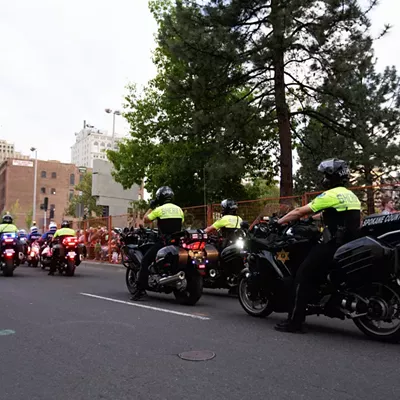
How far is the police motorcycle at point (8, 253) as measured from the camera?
12930 mm

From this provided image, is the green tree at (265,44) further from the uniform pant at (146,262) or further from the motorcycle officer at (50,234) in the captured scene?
the uniform pant at (146,262)

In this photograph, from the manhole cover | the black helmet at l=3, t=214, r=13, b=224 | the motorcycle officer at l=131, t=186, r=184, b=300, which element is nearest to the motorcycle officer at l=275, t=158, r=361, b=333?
the manhole cover

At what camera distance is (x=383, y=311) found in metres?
5.03

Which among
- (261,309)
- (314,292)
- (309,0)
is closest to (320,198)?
(314,292)

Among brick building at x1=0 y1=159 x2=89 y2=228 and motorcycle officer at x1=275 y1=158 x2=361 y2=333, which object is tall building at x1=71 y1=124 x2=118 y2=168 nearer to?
brick building at x1=0 y1=159 x2=89 y2=228

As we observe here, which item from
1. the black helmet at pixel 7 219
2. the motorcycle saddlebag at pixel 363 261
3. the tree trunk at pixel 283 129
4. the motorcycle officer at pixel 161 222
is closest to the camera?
the motorcycle saddlebag at pixel 363 261

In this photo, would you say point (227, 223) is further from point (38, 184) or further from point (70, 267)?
point (38, 184)

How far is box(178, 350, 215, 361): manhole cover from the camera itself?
4.55 meters

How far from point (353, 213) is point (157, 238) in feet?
13.0

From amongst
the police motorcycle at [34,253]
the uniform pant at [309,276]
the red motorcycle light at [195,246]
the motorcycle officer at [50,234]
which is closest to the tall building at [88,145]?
the police motorcycle at [34,253]

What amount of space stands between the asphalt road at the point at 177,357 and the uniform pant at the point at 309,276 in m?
0.32

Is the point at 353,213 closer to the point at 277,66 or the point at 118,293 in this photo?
the point at 118,293

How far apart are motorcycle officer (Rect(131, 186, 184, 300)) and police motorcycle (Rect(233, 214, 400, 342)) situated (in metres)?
2.19

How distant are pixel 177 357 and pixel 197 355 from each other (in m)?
0.20
